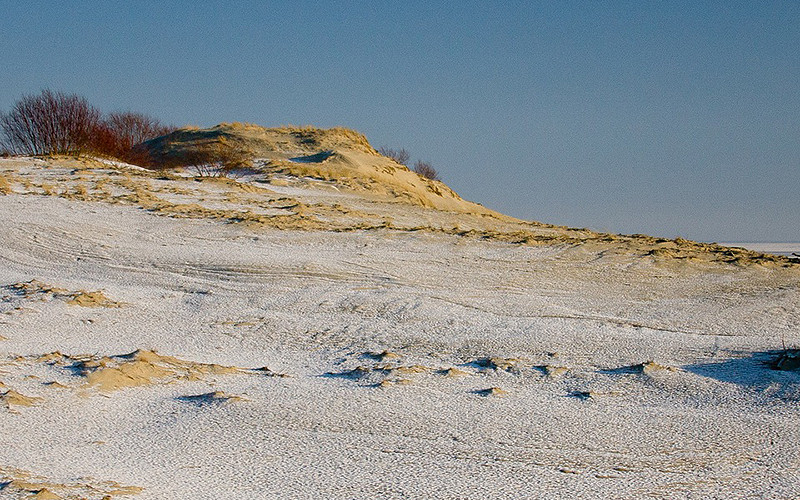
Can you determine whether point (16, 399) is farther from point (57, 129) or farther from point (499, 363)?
point (57, 129)

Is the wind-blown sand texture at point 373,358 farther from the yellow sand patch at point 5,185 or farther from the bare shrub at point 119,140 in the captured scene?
the bare shrub at point 119,140

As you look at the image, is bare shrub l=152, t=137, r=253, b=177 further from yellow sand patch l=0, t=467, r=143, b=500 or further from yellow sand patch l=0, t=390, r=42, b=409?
yellow sand patch l=0, t=467, r=143, b=500

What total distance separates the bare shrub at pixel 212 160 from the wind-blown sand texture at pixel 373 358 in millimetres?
6698

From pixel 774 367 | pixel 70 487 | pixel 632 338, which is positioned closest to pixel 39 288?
pixel 70 487

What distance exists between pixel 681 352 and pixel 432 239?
438 centimetres

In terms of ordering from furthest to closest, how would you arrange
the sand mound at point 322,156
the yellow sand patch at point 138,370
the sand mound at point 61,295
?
the sand mound at point 322,156, the sand mound at point 61,295, the yellow sand patch at point 138,370

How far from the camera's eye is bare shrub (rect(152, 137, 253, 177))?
19453 millimetres

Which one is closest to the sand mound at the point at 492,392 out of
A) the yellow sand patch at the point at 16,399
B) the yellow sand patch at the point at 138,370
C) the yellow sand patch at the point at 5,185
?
the yellow sand patch at the point at 138,370

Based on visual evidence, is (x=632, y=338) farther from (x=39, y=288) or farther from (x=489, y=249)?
(x=39, y=288)

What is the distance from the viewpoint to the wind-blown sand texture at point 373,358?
4.40 meters

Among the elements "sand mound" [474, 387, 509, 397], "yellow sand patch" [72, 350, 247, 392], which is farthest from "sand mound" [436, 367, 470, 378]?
"yellow sand patch" [72, 350, 247, 392]

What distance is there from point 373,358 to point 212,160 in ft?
47.6

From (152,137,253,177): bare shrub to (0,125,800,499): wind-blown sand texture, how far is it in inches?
264

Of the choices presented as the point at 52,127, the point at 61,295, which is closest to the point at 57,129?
the point at 52,127
